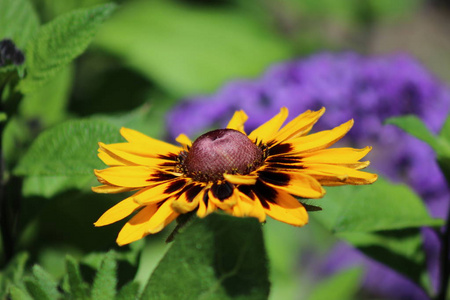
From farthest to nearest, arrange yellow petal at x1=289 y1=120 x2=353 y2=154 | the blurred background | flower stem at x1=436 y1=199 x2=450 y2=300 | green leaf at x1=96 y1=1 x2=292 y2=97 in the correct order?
green leaf at x1=96 y1=1 x2=292 y2=97
the blurred background
flower stem at x1=436 y1=199 x2=450 y2=300
yellow petal at x1=289 y1=120 x2=353 y2=154

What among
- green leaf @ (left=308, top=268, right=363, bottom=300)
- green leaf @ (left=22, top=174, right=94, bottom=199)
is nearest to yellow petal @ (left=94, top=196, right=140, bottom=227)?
green leaf @ (left=22, top=174, right=94, bottom=199)

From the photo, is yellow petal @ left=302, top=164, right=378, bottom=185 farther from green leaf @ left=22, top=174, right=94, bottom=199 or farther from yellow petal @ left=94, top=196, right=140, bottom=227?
green leaf @ left=22, top=174, right=94, bottom=199

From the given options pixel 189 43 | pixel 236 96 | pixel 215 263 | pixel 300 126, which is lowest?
pixel 189 43

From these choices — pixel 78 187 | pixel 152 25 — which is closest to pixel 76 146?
pixel 78 187

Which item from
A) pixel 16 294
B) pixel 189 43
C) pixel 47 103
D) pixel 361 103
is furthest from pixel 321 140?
pixel 189 43

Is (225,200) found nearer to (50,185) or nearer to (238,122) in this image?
(238,122)

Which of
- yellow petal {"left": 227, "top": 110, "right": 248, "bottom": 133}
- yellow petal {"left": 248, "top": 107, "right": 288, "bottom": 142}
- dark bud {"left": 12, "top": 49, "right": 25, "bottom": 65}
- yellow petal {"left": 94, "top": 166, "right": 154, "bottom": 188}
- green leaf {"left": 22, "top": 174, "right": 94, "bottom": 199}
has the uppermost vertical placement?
dark bud {"left": 12, "top": 49, "right": 25, "bottom": 65}

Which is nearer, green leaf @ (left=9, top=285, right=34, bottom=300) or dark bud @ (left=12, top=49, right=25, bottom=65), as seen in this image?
green leaf @ (left=9, top=285, right=34, bottom=300)
